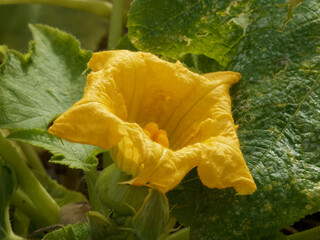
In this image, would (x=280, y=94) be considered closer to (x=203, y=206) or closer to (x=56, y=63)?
(x=203, y=206)

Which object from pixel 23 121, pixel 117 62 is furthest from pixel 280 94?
pixel 23 121

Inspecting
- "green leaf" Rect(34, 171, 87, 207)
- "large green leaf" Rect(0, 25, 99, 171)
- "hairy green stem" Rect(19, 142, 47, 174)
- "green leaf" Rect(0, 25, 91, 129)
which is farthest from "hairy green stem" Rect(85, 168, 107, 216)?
"hairy green stem" Rect(19, 142, 47, 174)

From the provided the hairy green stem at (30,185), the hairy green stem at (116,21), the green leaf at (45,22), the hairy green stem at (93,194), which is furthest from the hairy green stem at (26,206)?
the green leaf at (45,22)

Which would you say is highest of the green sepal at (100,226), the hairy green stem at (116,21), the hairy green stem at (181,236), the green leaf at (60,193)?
the hairy green stem at (116,21)

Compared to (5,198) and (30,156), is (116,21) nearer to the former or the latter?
(30,156)

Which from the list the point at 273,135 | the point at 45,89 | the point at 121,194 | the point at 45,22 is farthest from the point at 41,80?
the point at 45,22

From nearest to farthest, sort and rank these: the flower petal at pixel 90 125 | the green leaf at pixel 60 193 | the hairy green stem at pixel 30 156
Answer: the flower petal at pixel 90 125, the green leaf at pixel 60 193, the hairy green stem at pixel 30 156

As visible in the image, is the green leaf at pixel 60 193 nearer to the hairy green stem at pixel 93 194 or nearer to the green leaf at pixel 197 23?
the hairy green stem at pixel 93 194
